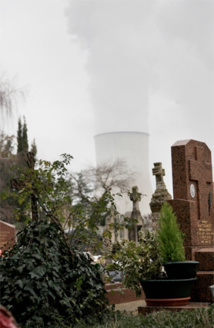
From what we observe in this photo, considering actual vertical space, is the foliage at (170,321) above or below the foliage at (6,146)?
below

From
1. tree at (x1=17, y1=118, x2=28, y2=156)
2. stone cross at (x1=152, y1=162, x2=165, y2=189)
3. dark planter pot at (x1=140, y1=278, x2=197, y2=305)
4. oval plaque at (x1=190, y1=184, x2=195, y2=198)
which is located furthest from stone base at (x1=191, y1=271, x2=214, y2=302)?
tree at (x1=17, y1=118, x2=28, y2=156)

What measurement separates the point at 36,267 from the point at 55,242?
1.66ft

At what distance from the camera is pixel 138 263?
709 centimetres

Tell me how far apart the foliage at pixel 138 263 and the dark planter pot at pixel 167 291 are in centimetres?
16

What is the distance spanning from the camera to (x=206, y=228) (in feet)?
28.9

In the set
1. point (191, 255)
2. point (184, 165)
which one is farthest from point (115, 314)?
point (184, 165)

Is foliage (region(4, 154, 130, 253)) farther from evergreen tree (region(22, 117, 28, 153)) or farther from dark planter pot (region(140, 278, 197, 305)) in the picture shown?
evergreen tree (region(22, 117, 28, 153))

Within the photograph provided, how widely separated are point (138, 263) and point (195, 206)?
6.28 feet

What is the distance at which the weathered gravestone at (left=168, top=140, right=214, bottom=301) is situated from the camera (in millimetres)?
7902

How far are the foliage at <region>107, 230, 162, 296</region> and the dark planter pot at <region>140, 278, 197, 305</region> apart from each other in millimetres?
158

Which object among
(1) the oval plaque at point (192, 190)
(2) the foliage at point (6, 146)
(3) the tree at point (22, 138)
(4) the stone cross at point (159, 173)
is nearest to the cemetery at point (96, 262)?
(1) the oval plaque at point (192, 190)

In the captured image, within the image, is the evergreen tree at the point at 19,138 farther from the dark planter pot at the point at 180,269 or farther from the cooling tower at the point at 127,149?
the dark planter pot at the point at 180,269

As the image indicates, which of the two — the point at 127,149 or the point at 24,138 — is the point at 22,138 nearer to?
the point at 24,138

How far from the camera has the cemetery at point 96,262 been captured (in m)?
5.02
